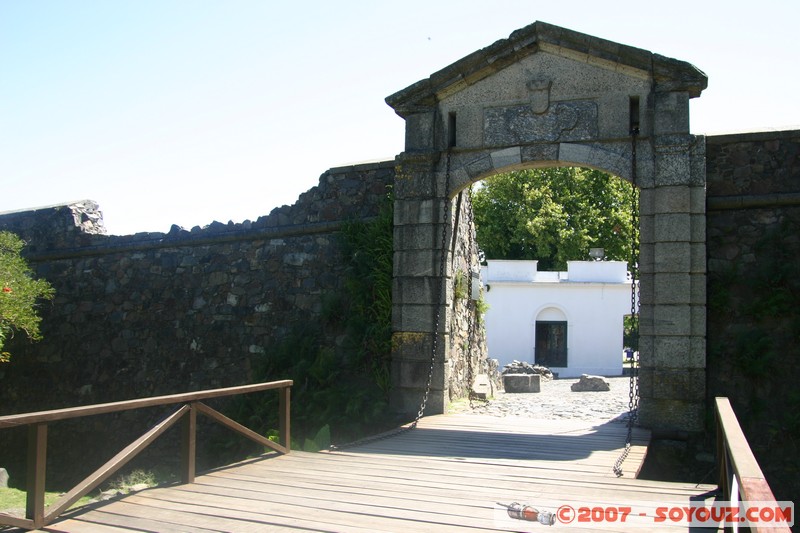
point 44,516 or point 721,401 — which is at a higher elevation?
point 721,401

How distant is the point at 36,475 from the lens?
4.36m

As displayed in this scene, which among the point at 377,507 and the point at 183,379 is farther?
the point at 183,379

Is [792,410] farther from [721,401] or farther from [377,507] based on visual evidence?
[377,507]

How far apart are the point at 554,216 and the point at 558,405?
761 inches

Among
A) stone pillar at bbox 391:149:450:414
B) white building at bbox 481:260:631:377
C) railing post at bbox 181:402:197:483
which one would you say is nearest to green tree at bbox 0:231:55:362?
stone pillar at bbox 391:149:450:414

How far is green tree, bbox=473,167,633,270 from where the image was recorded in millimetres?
30516

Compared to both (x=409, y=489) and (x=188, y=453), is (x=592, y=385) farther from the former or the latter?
(x=188, y=453)

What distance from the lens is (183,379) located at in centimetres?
1135

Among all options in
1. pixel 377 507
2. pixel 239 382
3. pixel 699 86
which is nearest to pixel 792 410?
pixel 699 86

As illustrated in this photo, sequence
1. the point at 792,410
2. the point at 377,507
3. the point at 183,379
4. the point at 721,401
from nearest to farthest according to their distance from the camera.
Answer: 1. the point at 377,507
2. the point at 721,401
3. the point at 792,410
4. the point at 183,379

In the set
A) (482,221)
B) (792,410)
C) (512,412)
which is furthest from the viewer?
(482,221)

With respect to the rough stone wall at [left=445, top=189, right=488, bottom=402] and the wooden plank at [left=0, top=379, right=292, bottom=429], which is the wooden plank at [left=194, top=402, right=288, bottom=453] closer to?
the wooden plank at [left=0, top=379, right=292, bottom=429]

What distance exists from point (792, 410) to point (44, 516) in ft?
22.7

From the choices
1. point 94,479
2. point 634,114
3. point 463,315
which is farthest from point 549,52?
point 94,479
